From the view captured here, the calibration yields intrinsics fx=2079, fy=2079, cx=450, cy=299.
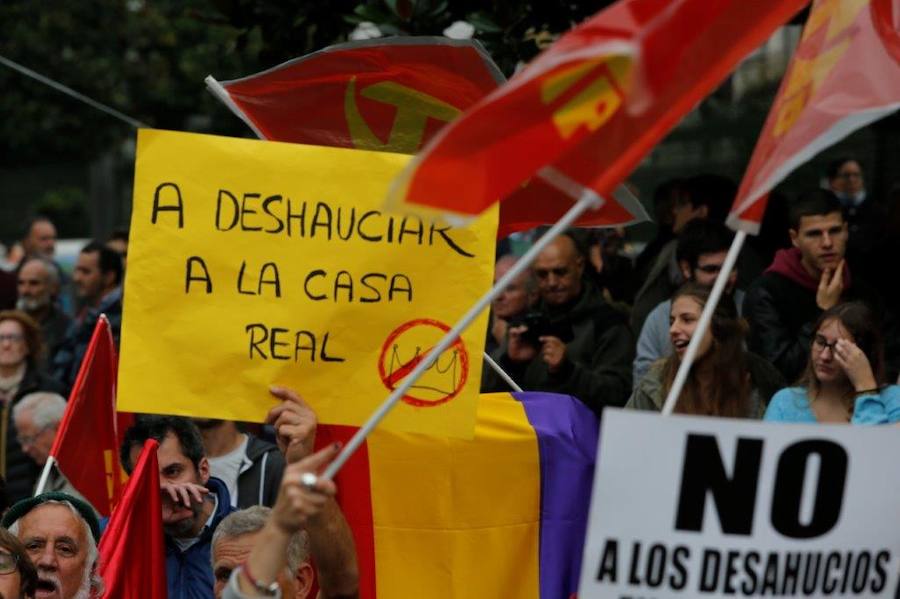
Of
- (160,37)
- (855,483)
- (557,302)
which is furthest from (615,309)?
(160,37)

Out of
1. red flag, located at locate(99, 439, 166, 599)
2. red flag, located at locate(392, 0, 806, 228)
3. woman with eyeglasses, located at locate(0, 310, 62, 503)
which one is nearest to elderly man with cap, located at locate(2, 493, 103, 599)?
red flag, located at locate(99, 439, 166, 599)

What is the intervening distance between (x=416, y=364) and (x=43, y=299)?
725 centimetres

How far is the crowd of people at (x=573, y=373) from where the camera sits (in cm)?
529

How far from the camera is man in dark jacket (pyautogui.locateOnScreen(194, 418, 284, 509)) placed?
7.51m

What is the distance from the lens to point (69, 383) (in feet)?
35.6

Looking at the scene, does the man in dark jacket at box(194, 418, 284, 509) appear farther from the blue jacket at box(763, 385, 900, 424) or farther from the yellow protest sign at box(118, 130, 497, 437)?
the yellow protest sign at box(118, 130, 497, 437)

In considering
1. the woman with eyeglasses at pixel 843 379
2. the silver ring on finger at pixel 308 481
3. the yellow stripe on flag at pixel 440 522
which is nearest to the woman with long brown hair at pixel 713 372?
the woman with eyeglasses at pixel 843 379

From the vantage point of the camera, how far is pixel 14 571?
5.21 metres

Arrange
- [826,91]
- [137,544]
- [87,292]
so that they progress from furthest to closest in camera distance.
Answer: [87,292] < [137,544] < [826,91]

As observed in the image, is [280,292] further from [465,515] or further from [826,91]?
[826,91]

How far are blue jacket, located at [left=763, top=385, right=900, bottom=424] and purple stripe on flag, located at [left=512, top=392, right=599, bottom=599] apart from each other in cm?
69

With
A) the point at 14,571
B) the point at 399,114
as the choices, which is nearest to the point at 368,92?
the point at 399,114

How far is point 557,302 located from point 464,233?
3273mm

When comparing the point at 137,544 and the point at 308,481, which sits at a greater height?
the point at 308,481
